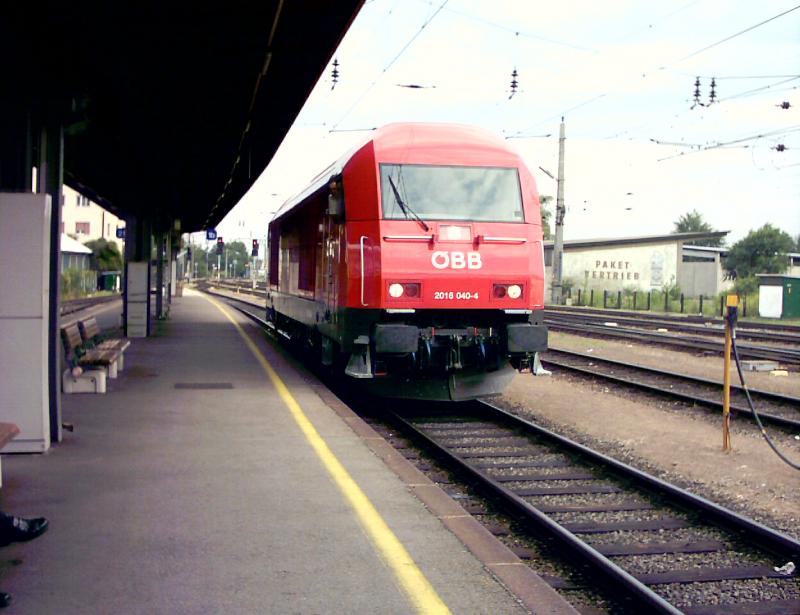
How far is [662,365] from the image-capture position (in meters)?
17.8

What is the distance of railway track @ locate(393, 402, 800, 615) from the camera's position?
5266 millimetres

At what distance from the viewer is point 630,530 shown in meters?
6.59

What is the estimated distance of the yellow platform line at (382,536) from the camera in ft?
14.6

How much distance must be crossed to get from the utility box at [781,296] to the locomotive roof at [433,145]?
2681 cm

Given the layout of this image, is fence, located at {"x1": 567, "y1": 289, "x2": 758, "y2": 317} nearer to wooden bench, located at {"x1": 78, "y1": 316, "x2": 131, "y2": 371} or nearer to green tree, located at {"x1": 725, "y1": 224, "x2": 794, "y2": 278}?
green tree, located at {"x1": 725, "y1": 224, "x2": 794, "y2": 278}

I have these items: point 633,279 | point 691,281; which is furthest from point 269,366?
point 691,281

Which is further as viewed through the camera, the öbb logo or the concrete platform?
the öbb logo

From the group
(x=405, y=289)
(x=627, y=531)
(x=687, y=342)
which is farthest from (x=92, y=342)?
(x=687, y=342)

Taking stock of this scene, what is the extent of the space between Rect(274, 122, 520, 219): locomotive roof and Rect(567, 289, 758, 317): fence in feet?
95.5

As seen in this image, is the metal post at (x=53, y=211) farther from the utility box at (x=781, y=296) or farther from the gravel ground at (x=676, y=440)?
the utility box at (x=781, y=296)

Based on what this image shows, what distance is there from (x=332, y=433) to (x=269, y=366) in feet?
20.8

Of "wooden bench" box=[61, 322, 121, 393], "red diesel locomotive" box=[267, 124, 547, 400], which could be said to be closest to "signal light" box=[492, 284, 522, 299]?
"red diesel locomotive" box=[267, 124, 547, 400]

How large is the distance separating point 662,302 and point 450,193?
38.8 metres

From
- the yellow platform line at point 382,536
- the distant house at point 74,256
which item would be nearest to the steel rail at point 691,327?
the yellow platform line at point 382,536
